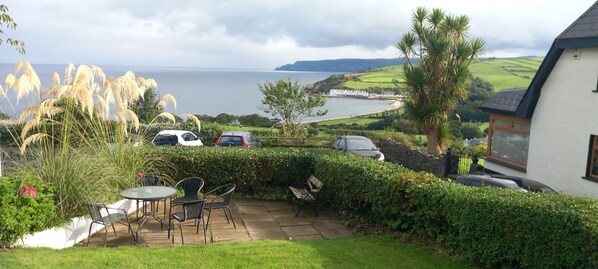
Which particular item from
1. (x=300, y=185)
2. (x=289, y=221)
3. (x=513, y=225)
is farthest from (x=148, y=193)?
(x=513, y=225)

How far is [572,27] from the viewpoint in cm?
1352

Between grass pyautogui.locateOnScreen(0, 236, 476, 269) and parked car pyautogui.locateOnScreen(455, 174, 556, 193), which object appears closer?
grass pyautogui.locateOnScreen(0, 236, 476, 269)

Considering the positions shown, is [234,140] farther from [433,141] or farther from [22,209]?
[22,209]

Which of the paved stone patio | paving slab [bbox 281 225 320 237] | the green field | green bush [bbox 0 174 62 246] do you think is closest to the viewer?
green bush [bbox 0 174 62 246]

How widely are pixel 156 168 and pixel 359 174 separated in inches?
196

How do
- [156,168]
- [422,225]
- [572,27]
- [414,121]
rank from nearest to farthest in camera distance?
1. [422,225]
2. [156,168]
3. [572,27]
4. [414,121]

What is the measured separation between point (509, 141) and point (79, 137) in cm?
1500

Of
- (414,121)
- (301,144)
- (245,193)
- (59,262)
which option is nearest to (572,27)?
(414,121)

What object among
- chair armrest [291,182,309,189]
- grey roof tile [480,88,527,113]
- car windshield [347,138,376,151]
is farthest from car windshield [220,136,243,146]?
grey roof tile [480,88,527,113]

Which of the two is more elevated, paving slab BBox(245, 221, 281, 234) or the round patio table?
the round patio table

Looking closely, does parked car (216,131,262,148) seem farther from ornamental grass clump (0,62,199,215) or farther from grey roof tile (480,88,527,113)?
grey roof tile (480,88,527,113)

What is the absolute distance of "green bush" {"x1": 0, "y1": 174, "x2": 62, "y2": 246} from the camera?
590 centimetres

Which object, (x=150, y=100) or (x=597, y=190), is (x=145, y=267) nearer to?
(x=597, y=190)

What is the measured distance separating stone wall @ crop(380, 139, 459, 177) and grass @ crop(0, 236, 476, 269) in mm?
10866
